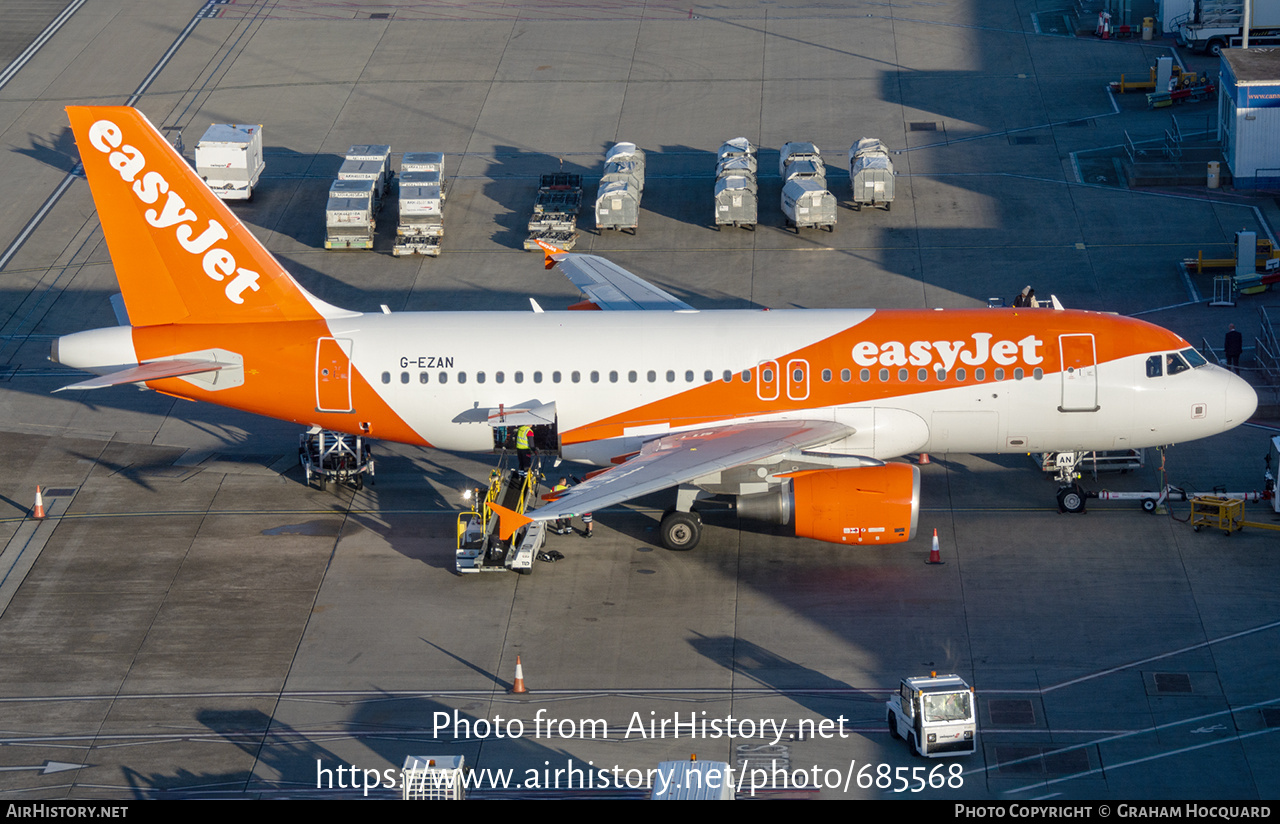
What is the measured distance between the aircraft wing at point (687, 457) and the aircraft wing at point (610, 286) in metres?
6.07

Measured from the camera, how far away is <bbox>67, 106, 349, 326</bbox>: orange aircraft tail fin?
36625mm

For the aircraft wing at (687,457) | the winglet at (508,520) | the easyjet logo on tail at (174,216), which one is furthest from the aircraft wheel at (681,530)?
the easyjet logo on tail at (174,216)

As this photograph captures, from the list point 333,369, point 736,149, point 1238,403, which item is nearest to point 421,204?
point 736,149

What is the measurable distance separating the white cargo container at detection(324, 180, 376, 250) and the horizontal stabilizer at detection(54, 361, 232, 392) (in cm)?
1750

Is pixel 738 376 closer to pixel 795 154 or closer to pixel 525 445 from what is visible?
pixel 525 445

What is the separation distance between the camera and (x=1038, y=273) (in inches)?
2035

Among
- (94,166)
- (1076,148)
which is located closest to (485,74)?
(1076,148)

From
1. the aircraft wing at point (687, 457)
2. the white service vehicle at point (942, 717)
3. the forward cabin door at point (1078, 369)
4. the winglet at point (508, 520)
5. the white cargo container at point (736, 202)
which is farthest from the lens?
the white cargo container at point (736, 202)

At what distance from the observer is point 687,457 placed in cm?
3572

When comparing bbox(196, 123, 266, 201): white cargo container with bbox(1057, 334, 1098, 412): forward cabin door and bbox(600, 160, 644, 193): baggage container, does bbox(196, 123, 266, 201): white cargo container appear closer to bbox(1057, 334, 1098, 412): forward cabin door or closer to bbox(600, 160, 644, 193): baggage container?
bbox(600, 160, 644, 193): baggage container

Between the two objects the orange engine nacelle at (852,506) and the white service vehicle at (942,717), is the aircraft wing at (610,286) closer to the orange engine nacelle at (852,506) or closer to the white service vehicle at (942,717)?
the orange engine nacelle at (852,506)

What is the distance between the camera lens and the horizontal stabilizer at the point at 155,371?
3609 centimetres

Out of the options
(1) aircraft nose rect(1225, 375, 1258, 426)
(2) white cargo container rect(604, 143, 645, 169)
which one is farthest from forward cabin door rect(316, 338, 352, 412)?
(1) aircraft nose rect(1225, 375, 1258, 426)

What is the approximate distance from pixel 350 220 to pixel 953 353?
85.4 feet
